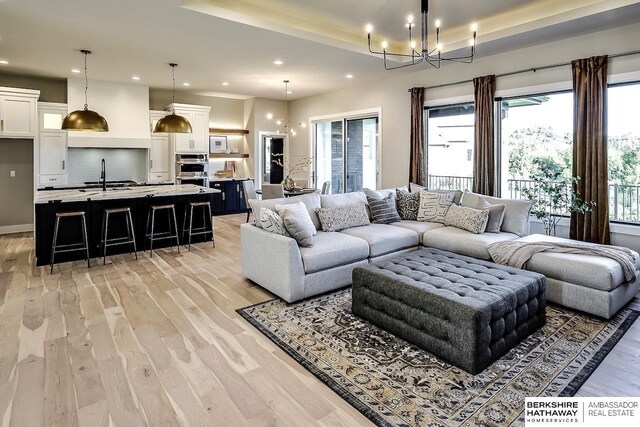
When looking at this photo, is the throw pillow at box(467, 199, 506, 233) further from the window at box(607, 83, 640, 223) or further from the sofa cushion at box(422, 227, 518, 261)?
the window at box(607, 83, 640, 223)

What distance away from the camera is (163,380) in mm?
2445

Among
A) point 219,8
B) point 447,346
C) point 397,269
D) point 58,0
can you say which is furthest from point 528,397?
point 58,0

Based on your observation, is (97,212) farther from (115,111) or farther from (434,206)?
(434,206)

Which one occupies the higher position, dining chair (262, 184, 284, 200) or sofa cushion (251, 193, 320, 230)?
dining chair (262, 184, 284, 200)

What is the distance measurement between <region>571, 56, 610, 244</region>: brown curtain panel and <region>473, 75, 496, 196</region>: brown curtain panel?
110 cm

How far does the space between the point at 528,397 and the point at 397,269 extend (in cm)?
134

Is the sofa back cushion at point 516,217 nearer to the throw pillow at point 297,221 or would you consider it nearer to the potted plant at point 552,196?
the potted plant at point 552,196

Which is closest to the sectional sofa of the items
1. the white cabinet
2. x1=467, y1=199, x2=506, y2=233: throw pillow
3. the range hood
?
x1=467, y1=199, x2=506, y2=233: throw pillow

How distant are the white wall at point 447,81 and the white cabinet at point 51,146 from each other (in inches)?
207

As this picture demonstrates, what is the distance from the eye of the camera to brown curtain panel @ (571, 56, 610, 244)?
4555mm

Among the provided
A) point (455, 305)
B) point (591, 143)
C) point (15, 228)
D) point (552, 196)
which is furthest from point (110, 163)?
point (591, 143)

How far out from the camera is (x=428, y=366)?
8.48 ft

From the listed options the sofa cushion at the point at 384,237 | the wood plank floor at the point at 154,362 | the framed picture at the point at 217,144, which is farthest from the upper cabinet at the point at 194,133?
the sofa cushion at the point at 384,237

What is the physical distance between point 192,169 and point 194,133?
2.83 ft
